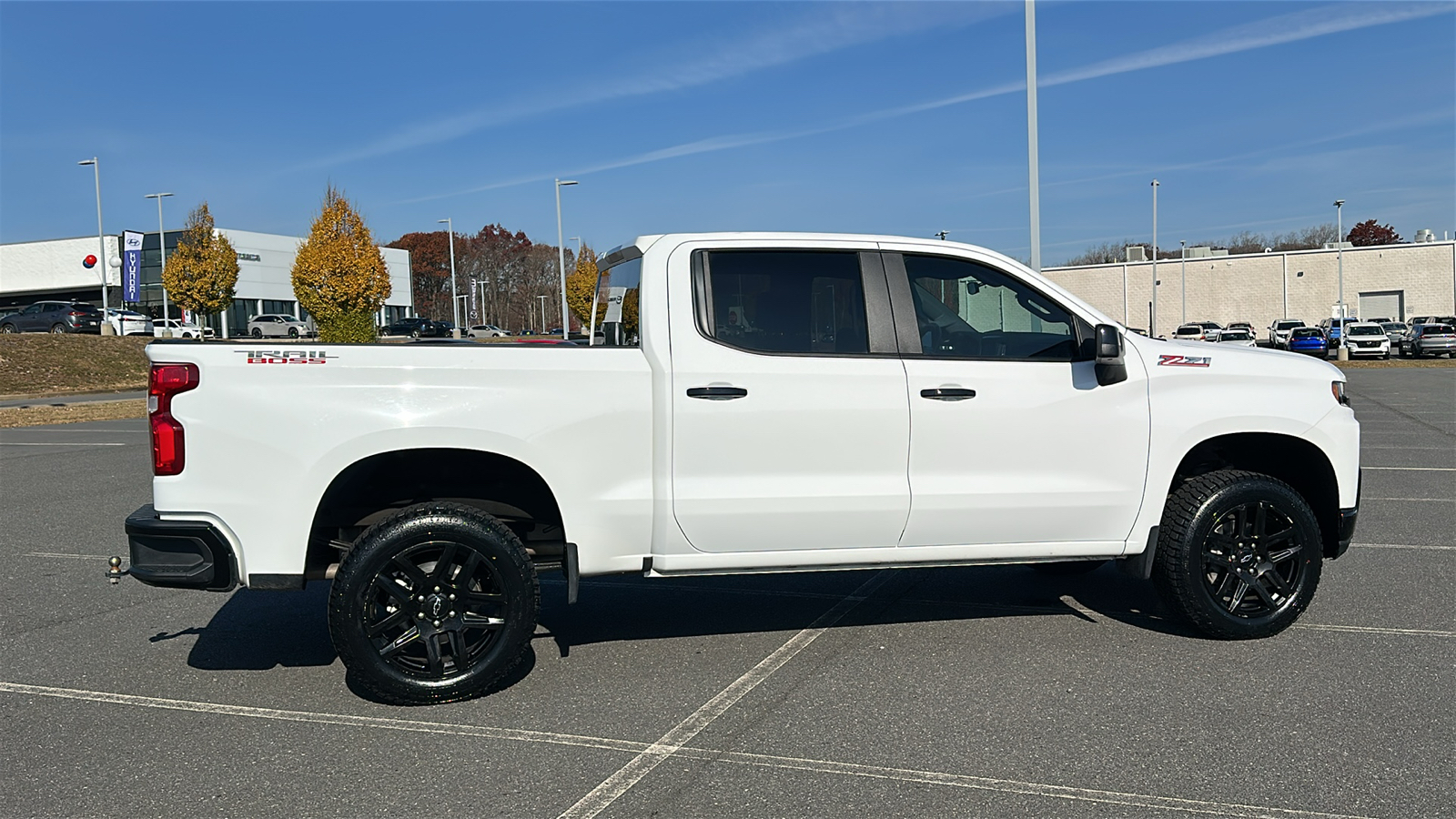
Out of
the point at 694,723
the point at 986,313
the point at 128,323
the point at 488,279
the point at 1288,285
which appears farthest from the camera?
the point at 488,279

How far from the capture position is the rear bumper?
4.50 meters

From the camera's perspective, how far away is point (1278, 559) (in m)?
5.46

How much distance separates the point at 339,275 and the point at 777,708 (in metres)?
38.1

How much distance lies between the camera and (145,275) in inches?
2608

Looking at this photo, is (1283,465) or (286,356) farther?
(1283,465)

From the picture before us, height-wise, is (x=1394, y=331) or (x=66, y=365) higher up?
(x=66, y=365)

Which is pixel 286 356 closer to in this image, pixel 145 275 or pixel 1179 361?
pixel 1179 361

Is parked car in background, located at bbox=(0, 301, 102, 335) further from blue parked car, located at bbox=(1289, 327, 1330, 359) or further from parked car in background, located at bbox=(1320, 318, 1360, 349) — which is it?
parked car in background, located at bbox=(1320, 318, 1360, 349)

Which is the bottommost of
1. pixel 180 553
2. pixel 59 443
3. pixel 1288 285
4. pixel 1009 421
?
pixel 59 443

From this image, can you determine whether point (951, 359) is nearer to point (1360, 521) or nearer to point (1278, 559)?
point (1278, 559)

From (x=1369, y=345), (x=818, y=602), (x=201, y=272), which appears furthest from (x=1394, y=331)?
(x=818, y=602)

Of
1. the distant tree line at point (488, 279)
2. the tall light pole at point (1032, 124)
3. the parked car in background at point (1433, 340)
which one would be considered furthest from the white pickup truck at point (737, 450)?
the distant tree line at point (488, 279)

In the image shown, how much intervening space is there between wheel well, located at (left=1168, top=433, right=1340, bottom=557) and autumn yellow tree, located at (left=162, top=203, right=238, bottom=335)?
50079 mm

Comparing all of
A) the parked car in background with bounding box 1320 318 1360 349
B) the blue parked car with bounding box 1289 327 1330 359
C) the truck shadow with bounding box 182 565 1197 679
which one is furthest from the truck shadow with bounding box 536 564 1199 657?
the parked car in background with bounding box 1320 318 1360 349
